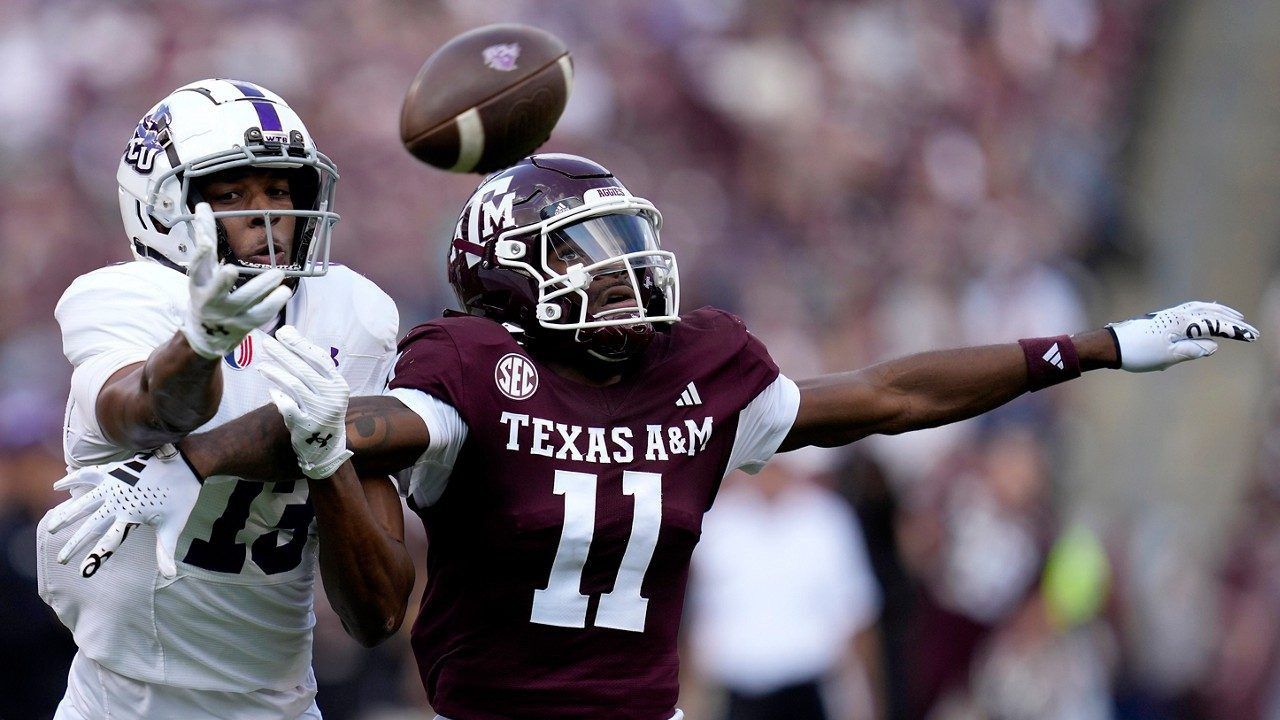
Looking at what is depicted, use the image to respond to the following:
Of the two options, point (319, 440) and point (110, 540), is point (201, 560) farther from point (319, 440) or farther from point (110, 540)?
point (319, 440)

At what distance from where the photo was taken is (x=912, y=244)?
893 cm

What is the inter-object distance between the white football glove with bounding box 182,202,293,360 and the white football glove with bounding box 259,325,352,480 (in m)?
0.10

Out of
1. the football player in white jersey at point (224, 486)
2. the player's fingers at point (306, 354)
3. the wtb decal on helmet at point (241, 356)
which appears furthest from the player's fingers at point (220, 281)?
the wtb decal on helmet at point (241, 356)

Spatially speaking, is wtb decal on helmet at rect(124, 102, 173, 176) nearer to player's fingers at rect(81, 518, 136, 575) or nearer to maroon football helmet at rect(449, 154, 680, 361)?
maroon football helmet at rect(449, 154, 680, 361)

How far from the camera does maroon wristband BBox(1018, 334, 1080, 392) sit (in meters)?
3.44

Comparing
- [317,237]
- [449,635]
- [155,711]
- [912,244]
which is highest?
[317,237]

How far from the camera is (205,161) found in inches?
122

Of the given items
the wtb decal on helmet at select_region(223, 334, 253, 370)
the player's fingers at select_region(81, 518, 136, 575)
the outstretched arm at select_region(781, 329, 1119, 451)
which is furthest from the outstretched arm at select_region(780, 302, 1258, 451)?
the player's fingers at select_region(81, 518, 136, 575)

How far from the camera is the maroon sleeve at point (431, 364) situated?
9.67ft

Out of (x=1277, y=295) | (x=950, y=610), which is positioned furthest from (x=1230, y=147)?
(x=950, y=610)

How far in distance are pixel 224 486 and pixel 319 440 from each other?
419mm

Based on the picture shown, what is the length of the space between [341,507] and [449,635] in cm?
41

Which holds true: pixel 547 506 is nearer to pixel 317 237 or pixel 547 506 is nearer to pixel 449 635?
pixel 449 635

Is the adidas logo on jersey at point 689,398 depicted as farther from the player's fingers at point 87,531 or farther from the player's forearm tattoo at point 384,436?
the player's fingers at point 87,531
